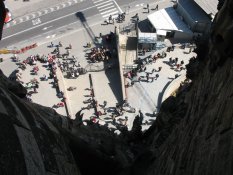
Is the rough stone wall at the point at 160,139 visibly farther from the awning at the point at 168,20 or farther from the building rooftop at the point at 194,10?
the awning at the point at 168,20

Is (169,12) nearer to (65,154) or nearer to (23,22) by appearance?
(23,22)

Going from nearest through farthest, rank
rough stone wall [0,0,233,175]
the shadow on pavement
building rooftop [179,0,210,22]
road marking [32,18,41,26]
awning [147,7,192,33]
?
rough stone wall [0,0,233,175] → building rooftop [179,0,210,22] → awning [147,7,192,33] → the shadow on pavement → road marking [32,18,41,26]

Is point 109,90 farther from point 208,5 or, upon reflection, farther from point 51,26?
point 51,26

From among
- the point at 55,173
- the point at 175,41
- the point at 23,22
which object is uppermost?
the point at 23,22

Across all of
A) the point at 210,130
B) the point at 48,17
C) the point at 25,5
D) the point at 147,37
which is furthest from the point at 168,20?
the point at 210,130

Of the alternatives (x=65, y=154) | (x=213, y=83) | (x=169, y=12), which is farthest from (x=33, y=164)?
(x=169, y=12)

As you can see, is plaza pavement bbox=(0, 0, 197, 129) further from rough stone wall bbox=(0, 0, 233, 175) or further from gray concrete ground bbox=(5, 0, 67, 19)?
rough stone wall bbox=(0, 0, 233, 175)

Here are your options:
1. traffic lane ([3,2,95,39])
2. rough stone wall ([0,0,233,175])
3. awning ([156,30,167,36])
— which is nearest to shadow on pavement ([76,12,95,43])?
traffic lane ([3,2,95,39])
